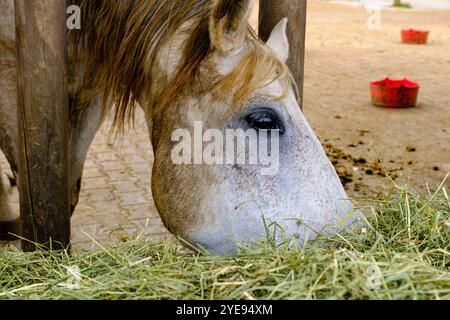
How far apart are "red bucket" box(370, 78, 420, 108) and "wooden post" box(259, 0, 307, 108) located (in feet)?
14.3

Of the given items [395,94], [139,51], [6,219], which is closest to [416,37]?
[395,94]

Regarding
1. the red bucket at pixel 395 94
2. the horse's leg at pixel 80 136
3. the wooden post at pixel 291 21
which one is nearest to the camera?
the wooden post at pixel 291 21

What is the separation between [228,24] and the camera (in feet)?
7.95

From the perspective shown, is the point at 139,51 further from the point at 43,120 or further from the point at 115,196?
the point at 115,196

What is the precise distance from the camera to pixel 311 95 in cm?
809

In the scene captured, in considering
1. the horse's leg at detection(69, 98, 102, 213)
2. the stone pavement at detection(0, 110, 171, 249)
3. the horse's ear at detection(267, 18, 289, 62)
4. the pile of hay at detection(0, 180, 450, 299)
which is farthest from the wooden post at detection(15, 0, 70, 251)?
the stone pavement at detection(0, 110, 171, 249)

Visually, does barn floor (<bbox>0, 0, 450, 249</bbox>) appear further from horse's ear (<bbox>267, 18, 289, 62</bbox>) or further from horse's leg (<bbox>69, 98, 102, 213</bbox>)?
horse's ear (<bbox>267, 18, 289, 62</bbox>)

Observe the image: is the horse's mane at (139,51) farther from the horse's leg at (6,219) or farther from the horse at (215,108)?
the horse's leg at (6,219)

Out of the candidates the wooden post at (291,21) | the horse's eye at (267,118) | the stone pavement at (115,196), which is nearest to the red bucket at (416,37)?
the stone pavement at (115,196)

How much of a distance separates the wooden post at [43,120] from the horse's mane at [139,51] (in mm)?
296

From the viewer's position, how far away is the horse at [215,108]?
235 cm

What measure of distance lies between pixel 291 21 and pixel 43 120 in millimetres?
1199

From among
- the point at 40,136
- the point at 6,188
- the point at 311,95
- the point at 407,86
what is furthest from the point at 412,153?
the point at 40,136

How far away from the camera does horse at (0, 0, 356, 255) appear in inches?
92.4
